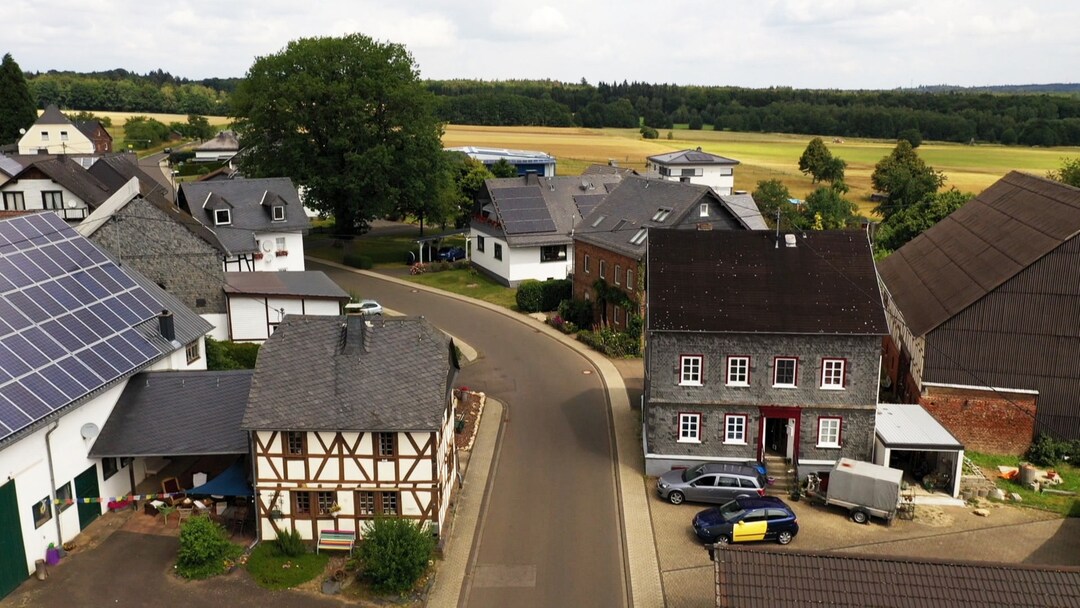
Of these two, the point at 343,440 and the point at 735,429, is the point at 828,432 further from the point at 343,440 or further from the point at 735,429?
the point at 343,440

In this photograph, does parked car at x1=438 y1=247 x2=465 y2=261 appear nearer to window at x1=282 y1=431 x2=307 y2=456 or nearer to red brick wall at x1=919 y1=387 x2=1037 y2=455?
red brick wall at x1=919 y1=387 x2=1037 y2=455

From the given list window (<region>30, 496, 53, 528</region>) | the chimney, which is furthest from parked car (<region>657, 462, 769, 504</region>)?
window (<region>30, 496, 53, 528</region>)

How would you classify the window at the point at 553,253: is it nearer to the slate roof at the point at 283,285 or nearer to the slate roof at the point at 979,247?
the slate roof at the point at 283,285

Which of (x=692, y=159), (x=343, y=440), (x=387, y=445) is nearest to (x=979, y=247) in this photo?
(x=387, y=445)

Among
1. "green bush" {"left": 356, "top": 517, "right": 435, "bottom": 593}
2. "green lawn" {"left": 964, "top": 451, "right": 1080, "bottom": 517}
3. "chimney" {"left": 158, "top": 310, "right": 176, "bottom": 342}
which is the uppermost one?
"chimney" {"left": 158, "top": 310, "right": 176, "bottom": 342}

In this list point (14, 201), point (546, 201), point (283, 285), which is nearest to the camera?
point (283, 285)

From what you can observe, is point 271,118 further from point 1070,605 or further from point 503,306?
point 1070,605

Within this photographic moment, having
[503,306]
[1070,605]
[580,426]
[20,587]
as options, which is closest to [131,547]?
[20,587]
